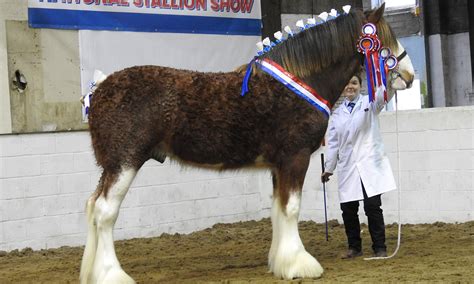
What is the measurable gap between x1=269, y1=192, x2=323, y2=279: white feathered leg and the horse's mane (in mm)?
1124

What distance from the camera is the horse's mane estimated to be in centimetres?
669

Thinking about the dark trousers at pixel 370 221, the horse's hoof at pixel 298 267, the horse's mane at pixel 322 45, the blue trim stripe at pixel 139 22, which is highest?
the blue trim stripe at pixel 139 22

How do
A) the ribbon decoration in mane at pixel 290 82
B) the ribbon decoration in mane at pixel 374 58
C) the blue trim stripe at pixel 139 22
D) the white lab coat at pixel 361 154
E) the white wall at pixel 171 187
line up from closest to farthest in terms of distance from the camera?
the ribbon decoration in mane at pixel 290 82
the ribbon decoration in mane at pixel 374 58
the white lab coat at pixel 361 154
the white wall at pixel 171 187
the blue trim stripe at pixel 139 22

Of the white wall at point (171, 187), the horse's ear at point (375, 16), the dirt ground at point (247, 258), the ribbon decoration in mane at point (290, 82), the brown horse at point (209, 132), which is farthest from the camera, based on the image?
the white wall at point (171, 187)

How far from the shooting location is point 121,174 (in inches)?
242

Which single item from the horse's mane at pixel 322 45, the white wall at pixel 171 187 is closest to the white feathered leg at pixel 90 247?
the horse's mane at pixel 322 45

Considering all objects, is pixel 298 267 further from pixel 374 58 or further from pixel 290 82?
pixel 374 58

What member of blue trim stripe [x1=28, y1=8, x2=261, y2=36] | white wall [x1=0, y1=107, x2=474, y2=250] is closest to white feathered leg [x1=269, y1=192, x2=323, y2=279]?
white wall [x1=0, y1=107, x2=474, y2=250]

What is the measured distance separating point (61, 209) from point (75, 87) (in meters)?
1.49

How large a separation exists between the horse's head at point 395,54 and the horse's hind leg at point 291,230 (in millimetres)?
1159

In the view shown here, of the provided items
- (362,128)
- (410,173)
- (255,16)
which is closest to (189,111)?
(362,128)

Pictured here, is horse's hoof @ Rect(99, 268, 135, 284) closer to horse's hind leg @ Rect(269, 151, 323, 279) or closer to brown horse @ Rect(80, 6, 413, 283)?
brown horse @ Rect(80, 6, 413, 283)

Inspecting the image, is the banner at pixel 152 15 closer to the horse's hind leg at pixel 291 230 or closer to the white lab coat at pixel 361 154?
the white lab coat at pixel 361 154

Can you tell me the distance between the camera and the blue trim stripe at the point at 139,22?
9359mm
